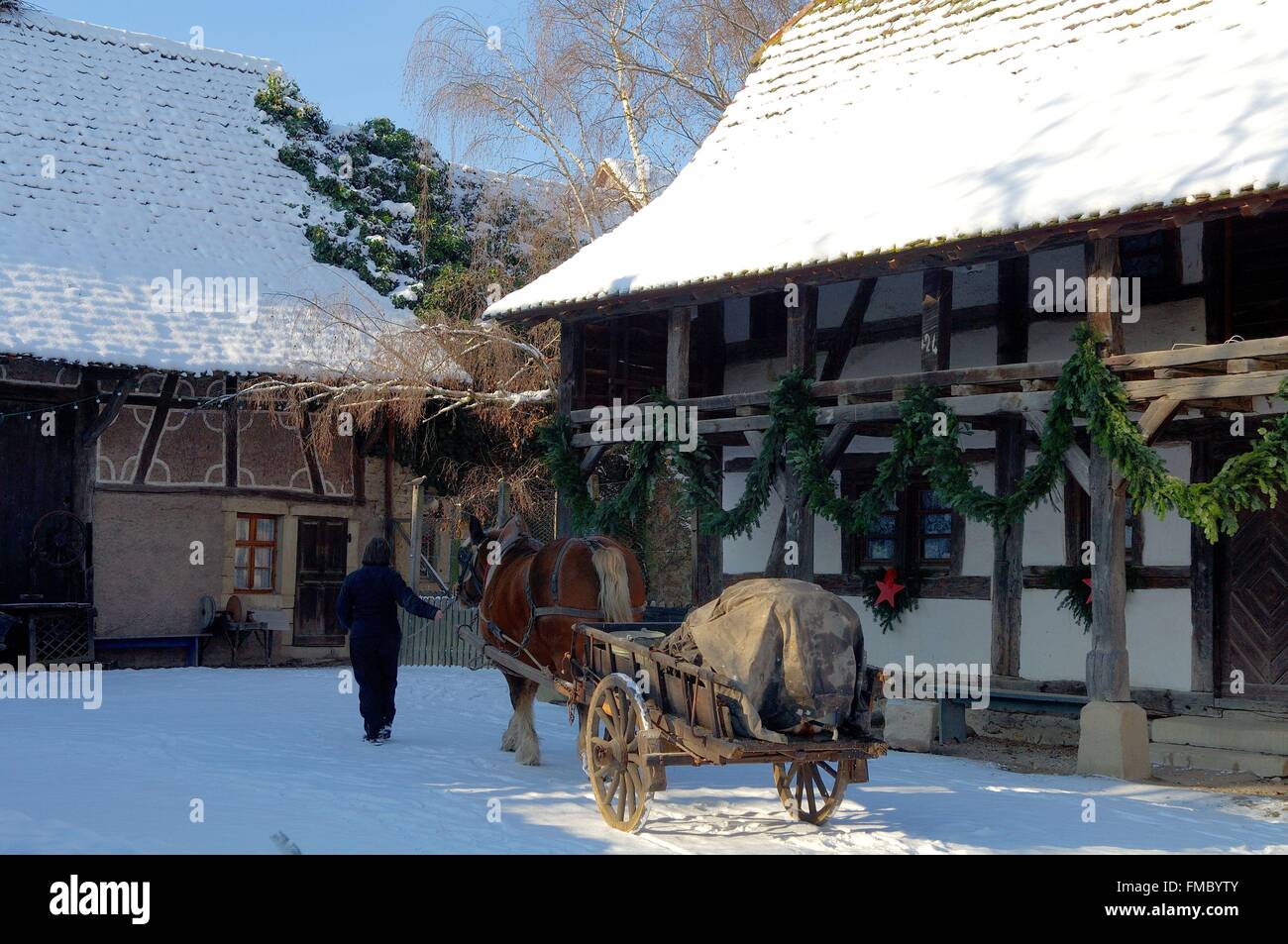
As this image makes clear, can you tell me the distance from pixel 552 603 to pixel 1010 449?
5688 millimetres

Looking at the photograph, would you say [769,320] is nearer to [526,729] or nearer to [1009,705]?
[1009,705]

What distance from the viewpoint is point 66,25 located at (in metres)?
22.6

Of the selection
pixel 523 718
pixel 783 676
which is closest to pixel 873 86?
pixel 523 718

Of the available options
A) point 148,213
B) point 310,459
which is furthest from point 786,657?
point 148,213

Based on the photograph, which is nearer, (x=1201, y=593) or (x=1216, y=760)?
(x=1216, y=760)

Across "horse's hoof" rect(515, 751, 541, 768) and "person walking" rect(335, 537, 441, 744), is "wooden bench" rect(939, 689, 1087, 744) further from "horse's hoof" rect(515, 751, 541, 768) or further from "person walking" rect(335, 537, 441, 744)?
"person walking" rect(335, 537, 441, 744)

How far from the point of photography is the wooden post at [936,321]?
12.4m

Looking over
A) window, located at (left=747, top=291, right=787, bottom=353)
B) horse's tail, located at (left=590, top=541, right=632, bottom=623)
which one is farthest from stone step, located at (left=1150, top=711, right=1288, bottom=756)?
window, located at (left=747, top=291, right=787, bottom=353)

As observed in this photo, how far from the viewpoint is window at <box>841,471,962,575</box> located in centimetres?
1445

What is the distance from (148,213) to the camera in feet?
67.5

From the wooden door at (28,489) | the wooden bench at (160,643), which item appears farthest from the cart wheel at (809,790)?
the wooden door at (28,489)

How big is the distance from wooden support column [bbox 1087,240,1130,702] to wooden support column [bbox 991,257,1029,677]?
230cm
